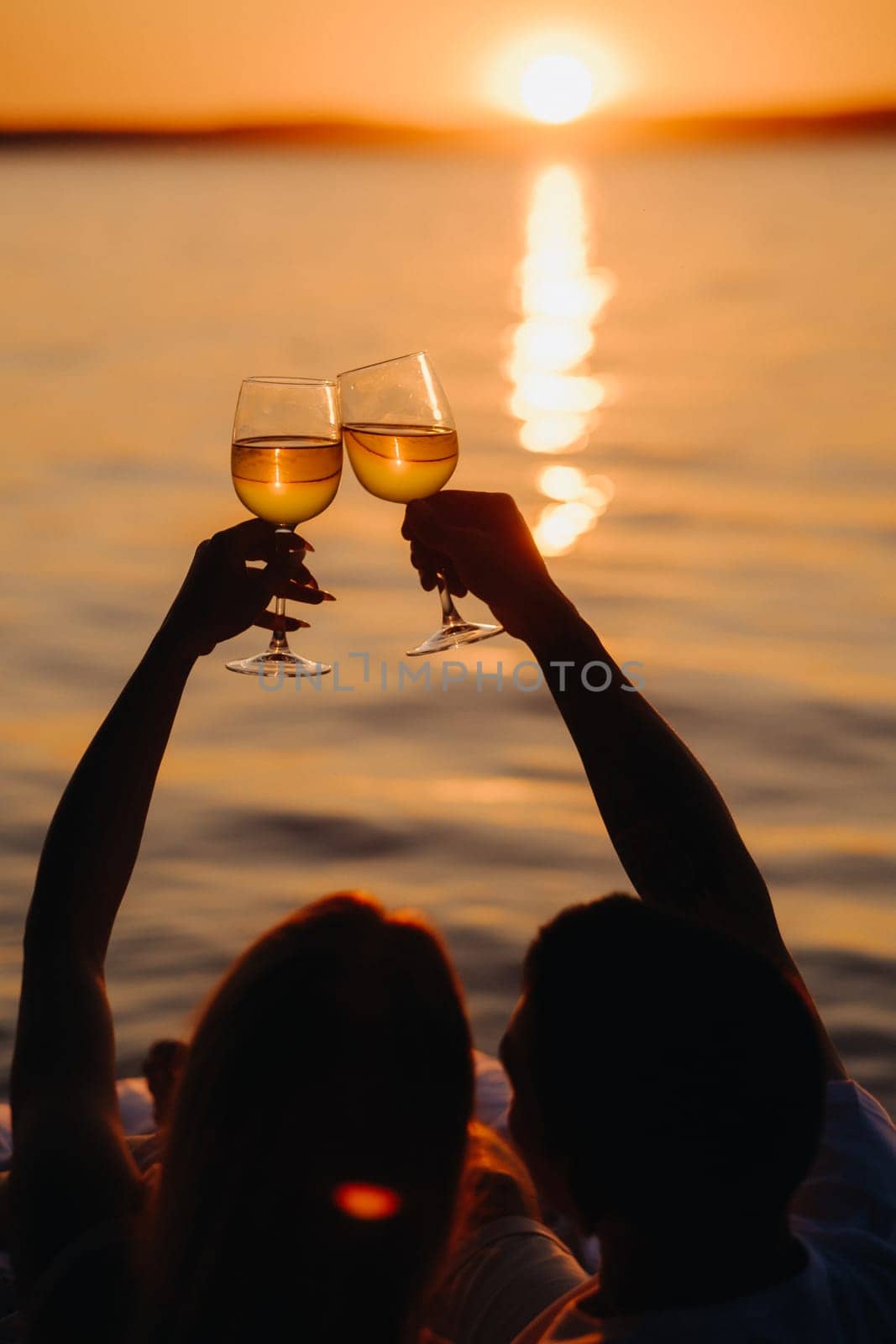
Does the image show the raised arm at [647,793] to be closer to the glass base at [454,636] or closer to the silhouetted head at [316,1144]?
the silhouetted head at [316,1144]

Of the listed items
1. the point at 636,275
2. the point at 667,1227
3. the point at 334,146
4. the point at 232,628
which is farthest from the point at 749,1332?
the point at 334,146

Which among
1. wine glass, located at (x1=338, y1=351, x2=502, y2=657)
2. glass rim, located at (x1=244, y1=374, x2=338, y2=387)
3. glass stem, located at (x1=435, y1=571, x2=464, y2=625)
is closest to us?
glass rim, located at (x1=244, y1=374, x2=338, y2=387)

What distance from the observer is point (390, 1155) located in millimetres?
1240

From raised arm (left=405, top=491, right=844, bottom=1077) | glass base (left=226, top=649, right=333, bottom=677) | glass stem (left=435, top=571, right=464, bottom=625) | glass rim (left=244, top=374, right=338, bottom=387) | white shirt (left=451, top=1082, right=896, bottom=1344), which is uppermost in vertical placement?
glass rim (left=244, top=374, right=338, bottom=387)

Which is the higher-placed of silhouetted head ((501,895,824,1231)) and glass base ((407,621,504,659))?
glass base ((407,621,504,659))

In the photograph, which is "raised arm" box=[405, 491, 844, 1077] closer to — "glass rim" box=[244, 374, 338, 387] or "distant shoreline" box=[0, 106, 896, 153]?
"glass rim" box=[244, 374, 338, 387]

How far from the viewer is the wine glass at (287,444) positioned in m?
2.41

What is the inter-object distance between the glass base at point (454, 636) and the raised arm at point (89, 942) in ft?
2.68

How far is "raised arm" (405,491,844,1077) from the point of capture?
159 centimetres

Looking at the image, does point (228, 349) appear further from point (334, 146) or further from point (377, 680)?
point (334, 146)

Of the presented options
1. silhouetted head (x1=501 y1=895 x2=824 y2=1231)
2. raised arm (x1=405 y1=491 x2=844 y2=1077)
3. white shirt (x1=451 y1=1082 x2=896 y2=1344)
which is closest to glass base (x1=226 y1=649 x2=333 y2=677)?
raised arm (x1=405 y1=491 x2=844 y2=1077)

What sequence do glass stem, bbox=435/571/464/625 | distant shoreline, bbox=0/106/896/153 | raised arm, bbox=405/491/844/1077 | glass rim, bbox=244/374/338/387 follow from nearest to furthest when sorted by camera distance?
raised arm, bbox=405/491/844/1077
glass rim, bbox=244/374/338/387
glass stem, bbox=435/571/464/625
distant shoreline, bbox=0/106/896/153

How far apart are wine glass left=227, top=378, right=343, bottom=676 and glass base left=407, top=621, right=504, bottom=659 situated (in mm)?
366

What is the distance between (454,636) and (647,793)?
1171 mm
